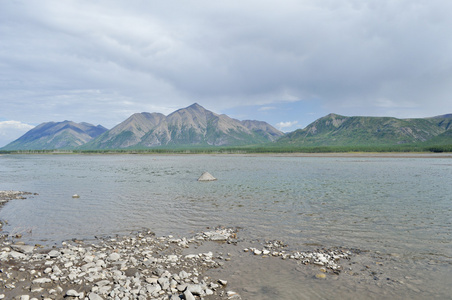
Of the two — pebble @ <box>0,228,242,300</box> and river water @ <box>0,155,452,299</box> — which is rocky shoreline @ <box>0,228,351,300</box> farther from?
river water @ <box>0,155,452,299</box>

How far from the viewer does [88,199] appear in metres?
31.9

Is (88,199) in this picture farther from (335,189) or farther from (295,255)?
(335,189)

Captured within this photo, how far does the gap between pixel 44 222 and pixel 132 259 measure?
1344 centimetres

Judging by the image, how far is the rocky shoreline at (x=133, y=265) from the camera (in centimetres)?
1009

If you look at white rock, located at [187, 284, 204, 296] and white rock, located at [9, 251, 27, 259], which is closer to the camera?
white rock, located at [187, 284, 204, 296]

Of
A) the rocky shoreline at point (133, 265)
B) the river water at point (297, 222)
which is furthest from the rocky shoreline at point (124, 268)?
the river water at point (297, 222)

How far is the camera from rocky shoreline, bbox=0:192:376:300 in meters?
10.1

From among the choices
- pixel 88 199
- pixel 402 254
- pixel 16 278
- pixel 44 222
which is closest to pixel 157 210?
pixel 44 222

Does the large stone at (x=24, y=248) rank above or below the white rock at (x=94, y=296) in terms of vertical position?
below

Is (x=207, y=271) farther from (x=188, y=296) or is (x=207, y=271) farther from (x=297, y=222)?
(x=297, y=222)

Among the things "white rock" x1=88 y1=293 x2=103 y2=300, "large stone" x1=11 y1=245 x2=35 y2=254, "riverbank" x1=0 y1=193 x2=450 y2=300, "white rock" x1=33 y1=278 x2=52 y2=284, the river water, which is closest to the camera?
"white rock" x1=88 y1=293 x2=103 y2=300

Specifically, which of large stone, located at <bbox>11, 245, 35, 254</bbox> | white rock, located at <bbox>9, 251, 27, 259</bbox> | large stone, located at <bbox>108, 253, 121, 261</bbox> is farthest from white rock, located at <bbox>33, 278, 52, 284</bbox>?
large stone, located at <bbox>11, 245, 35, 254</bbox>

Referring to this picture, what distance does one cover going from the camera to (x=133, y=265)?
41.9ft

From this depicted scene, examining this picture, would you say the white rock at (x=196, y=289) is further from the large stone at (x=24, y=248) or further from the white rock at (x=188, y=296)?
the large stone at (x=24, y=248)
